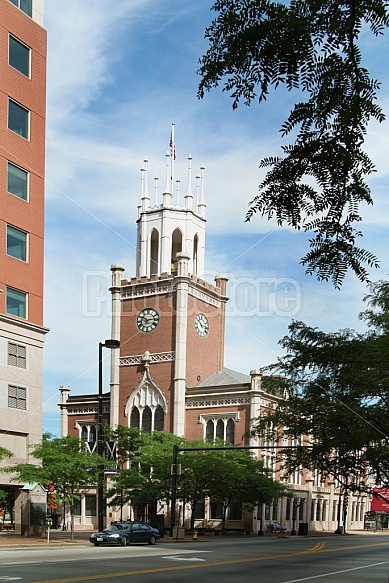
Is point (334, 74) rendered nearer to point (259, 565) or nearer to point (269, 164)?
point (269, 164)

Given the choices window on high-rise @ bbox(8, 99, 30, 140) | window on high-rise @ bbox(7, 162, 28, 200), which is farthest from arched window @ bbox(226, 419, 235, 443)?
window on high-rise @ bbox(8, 99, 30, 140)

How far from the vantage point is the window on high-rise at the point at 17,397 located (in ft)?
136

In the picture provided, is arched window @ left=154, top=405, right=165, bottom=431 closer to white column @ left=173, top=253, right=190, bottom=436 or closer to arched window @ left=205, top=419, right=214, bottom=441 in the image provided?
white column @ left=173, top=253, right=190, bottom=436

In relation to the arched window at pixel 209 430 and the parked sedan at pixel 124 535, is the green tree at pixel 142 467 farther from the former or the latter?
the parked sedan at pixel 124 535

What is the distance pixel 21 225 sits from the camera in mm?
43250

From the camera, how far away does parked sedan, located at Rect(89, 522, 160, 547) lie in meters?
41.2

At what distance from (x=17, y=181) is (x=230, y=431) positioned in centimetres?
3520

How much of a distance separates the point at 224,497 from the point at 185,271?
22640 millimetres

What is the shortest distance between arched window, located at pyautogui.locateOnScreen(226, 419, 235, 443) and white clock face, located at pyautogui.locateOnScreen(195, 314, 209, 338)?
31.4 feet

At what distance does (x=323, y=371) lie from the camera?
86.7 ft

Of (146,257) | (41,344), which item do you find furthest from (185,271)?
(41,344)

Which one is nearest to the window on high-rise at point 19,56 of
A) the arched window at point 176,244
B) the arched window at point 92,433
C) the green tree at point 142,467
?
the green tree at point 142,467

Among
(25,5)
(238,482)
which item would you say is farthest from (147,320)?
(25,5)

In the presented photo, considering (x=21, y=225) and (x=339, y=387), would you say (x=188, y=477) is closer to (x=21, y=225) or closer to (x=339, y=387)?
(x=21, y=225)
